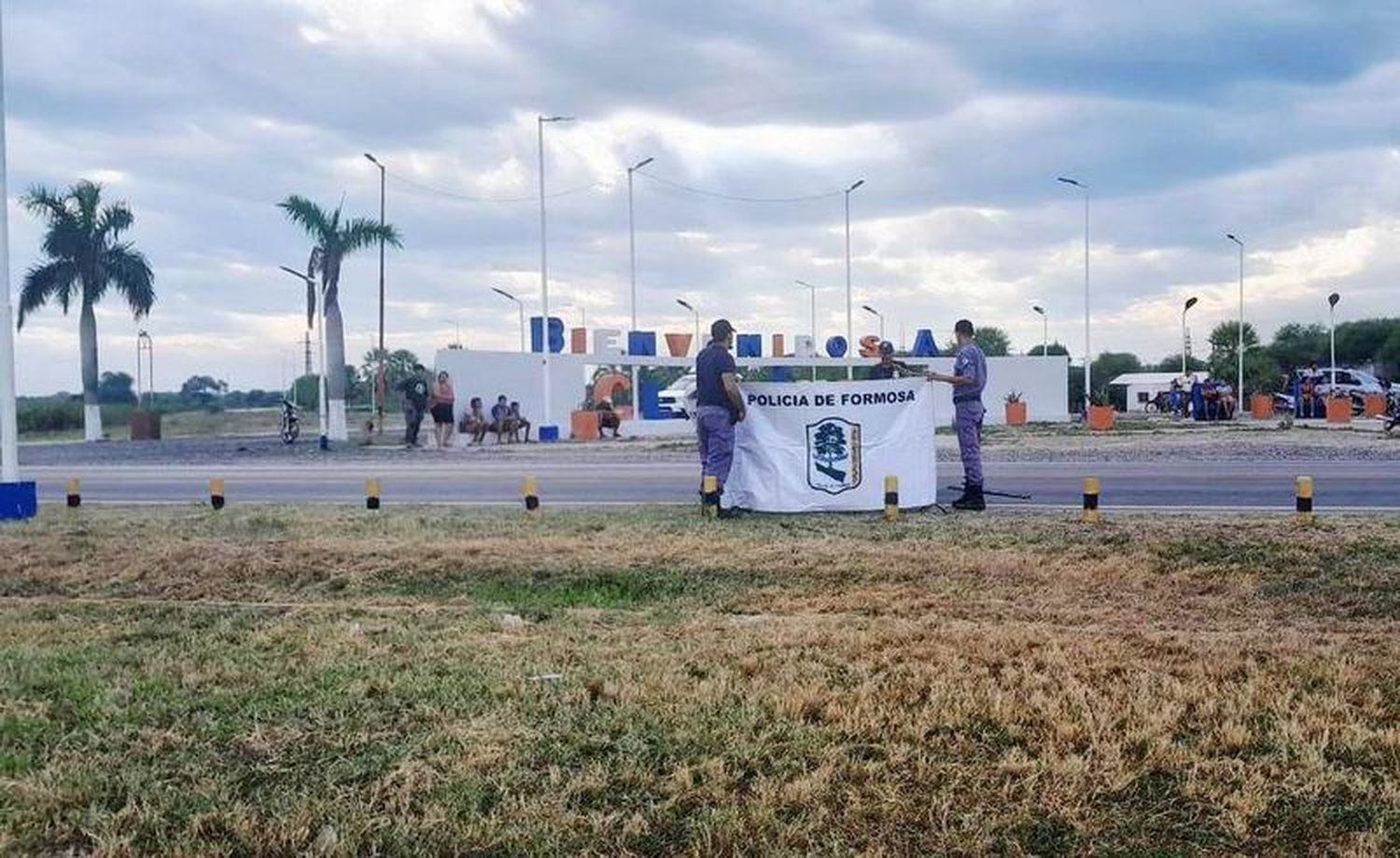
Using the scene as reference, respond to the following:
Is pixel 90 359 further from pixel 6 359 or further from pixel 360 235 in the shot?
pixel 6 359

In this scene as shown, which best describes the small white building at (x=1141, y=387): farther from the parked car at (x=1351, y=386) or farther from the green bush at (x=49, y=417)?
the green bush at (x=49, y=417)

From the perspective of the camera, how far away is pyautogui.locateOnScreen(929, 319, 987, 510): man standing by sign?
40.5 feet

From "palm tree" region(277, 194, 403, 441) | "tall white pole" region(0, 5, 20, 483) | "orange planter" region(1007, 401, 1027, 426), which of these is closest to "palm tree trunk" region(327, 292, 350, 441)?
"palm tree" region(277, 194, 403, 441)

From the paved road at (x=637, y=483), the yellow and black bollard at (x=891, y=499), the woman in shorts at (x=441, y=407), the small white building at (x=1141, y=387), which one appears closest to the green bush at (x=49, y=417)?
the woman in shorts at (x=441, y=407)

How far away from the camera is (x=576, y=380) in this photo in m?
40.9

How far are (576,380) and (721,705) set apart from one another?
36.3 m

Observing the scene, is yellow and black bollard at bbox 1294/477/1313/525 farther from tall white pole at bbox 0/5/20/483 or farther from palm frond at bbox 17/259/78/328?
palm frond at bbox 17/259/78/328

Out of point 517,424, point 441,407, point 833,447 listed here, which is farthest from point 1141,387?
point 833,447

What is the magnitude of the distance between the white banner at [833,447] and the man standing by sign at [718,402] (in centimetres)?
41

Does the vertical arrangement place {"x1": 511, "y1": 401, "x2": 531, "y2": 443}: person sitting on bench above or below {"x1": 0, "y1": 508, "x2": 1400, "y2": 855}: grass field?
above

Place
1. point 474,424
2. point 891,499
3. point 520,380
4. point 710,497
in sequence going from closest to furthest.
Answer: point 891,499 < point 710,497 < point 474,424 < point 520,380

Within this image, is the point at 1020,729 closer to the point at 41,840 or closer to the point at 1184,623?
the point at 1184,623

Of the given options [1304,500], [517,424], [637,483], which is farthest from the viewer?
[517,424]

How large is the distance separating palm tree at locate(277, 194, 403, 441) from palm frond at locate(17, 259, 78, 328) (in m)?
11.4
